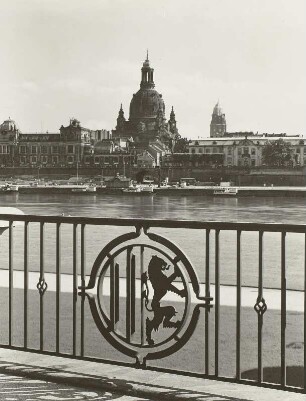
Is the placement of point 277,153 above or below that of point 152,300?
above

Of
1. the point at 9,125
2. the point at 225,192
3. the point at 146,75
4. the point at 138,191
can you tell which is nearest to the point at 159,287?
the point at 146,75

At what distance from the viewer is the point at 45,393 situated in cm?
269

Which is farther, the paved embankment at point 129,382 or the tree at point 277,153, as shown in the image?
the tree at point 277,153

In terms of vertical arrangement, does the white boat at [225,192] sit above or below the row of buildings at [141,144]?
below

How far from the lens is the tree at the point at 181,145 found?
6103cm

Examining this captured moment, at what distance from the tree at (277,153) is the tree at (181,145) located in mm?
7881

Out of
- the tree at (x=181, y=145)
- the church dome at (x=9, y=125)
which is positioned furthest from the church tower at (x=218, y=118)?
the tree at (x=181, y=145)

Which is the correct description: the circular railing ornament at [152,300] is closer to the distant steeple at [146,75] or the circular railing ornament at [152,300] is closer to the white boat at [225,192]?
the distant steeple at [146,75]

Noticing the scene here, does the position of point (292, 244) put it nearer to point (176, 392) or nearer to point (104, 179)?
point (176, 392)

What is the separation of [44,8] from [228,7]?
2.35 m

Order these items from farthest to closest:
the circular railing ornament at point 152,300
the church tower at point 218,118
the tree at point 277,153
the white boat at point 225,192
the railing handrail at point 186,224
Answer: the tree at point 277,153
the white boat at point 225,192
the church tower at point 218,118
the circular railing ornament at point 152,300
the railing handrail at point 186,224

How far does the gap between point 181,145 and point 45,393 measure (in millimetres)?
59281

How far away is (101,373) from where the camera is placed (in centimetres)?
295

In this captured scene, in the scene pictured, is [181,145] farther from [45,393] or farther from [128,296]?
[45,393]
